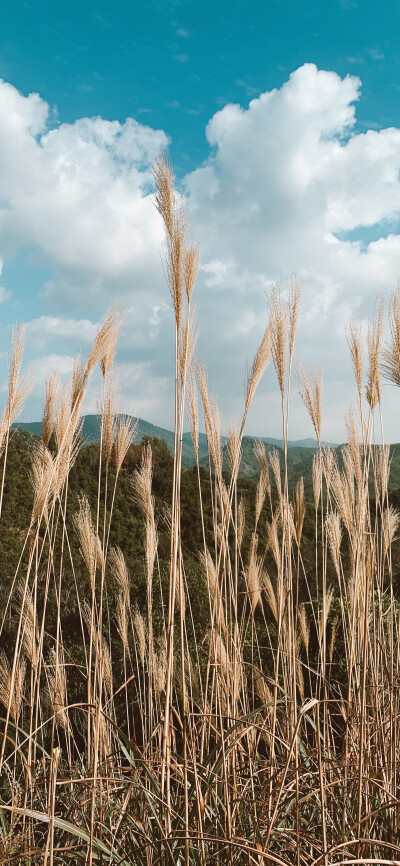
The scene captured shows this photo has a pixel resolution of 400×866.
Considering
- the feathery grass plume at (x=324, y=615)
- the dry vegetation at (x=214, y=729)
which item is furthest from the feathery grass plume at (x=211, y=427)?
the feathery grass plume at (x=324, y=615)

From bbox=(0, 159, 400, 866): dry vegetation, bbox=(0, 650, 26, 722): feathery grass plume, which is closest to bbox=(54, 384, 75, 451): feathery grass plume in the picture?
bbox=(0, 159, 400, 866): dry vegetation

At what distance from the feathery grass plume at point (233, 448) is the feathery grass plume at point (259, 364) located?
0.21 metres

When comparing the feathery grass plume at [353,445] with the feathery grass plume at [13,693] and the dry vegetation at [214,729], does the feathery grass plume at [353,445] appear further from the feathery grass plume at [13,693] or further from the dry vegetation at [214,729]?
the feathery grass plume at [13,693]

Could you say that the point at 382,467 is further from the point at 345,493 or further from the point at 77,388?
the point at 77,388

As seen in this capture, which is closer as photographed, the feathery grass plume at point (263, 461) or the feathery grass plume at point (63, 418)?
the feathery grass plume at point (63, 418)

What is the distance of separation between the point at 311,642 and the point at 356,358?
4587 millimetres

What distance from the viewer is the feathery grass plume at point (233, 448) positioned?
240 cm

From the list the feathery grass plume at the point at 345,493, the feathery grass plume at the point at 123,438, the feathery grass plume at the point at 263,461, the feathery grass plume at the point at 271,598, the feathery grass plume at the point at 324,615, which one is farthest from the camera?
the feathery grass plume at the point at 263,461

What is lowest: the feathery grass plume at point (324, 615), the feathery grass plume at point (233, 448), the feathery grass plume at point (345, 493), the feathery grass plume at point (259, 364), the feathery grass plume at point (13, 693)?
the feathery grass plume at point (13, 693)

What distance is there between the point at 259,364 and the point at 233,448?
1.90 feet

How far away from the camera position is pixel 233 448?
274 centimetres

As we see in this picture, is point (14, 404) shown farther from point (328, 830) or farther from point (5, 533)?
point (5, 533)

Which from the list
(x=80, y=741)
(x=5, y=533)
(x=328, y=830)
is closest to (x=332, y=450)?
(x=328, y=830)

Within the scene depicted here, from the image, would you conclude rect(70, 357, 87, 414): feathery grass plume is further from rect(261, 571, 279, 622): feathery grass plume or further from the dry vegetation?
rect(261, 571, 279, 622): feathery grass plume
